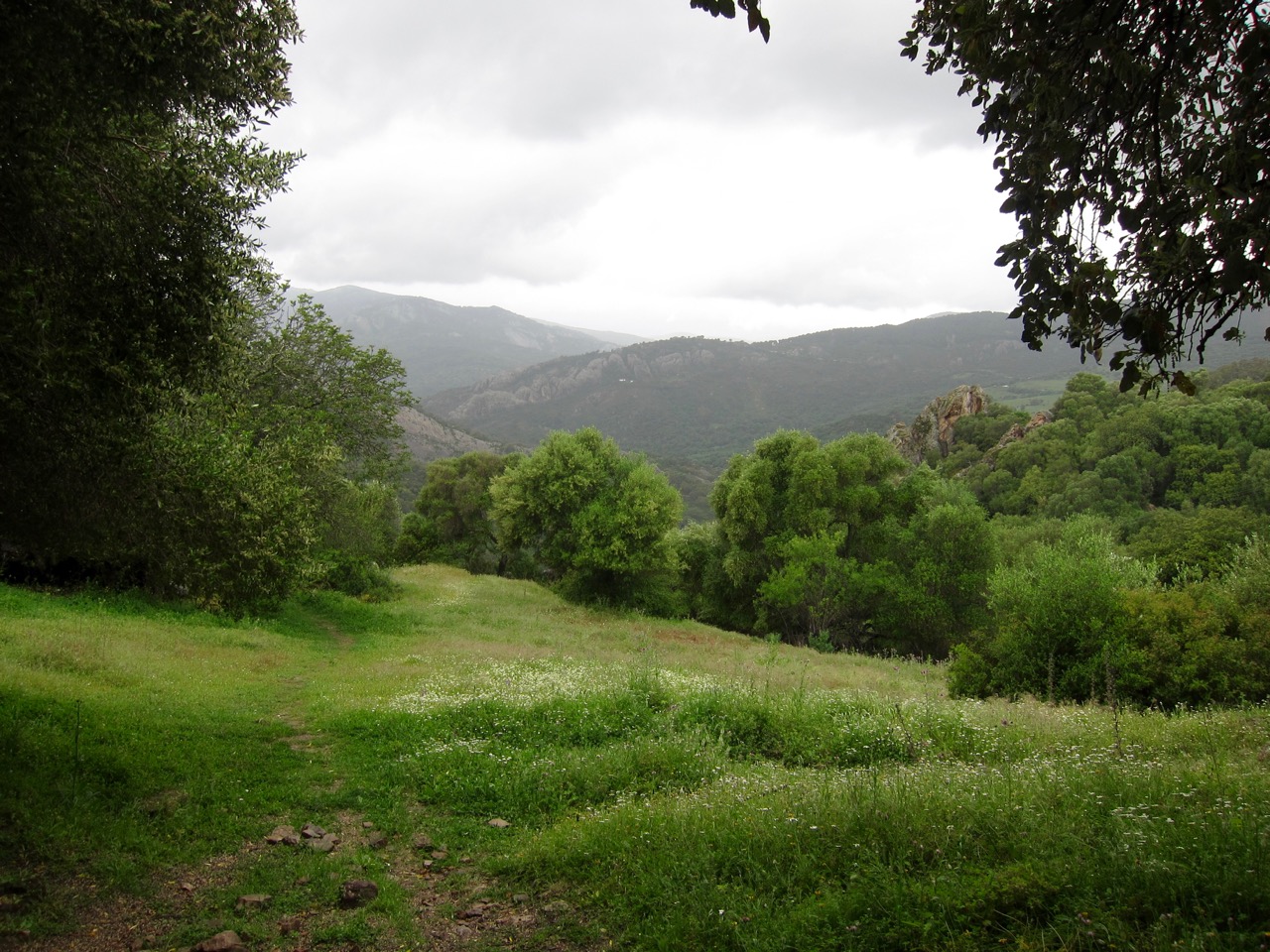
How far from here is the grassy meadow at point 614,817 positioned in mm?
4098

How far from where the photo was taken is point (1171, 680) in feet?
46.3

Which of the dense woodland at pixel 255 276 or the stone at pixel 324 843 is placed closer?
the dense woodland at pixel 255 276

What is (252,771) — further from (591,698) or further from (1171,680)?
(1171,680)

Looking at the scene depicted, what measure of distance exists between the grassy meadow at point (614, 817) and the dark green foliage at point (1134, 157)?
122 inches

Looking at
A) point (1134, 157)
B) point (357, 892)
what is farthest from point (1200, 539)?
point (357, 892)

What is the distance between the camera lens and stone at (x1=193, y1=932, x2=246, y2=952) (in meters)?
4.69

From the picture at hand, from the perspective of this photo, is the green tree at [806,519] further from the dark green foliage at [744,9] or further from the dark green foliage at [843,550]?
the dark green foliage at [744,9]

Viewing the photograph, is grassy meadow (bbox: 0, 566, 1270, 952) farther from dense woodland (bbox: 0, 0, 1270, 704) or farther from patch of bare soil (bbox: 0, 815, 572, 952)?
dense woodland (bbox: 0, 0, 1270, 704)

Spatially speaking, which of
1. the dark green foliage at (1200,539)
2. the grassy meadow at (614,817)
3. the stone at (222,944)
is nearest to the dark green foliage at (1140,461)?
the dark green foliage at (1200,539)

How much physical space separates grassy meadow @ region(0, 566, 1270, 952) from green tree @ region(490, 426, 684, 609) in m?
25.5

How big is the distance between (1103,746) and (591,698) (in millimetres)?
7158

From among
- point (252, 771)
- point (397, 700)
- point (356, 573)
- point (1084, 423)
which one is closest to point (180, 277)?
point (252, 771)

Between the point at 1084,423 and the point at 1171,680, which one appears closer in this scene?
the point at 1171,680

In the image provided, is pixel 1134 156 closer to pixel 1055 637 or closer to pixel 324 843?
pixel 324 843
